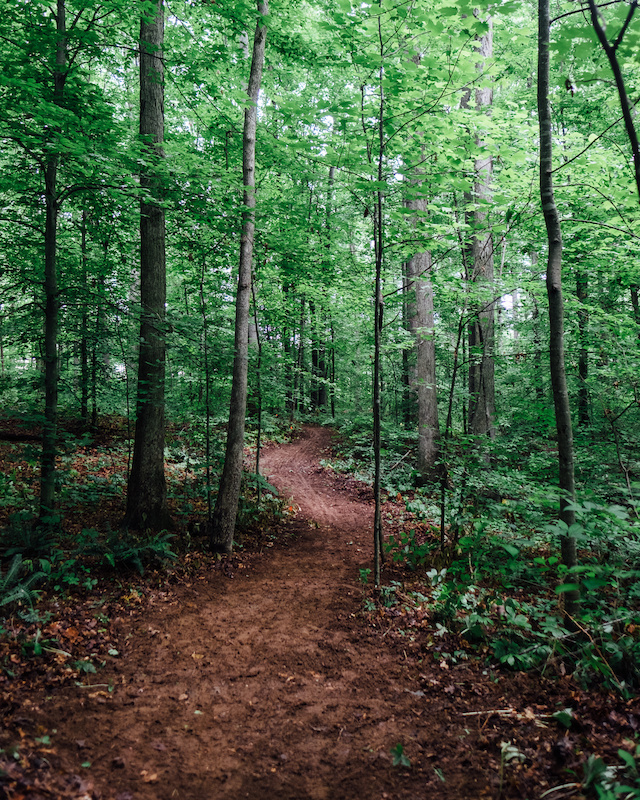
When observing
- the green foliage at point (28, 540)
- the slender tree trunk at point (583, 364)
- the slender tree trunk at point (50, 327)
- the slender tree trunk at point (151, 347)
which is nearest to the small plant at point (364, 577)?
the slender tree trunk at point (151, 347)

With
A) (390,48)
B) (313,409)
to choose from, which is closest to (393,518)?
(390,48)

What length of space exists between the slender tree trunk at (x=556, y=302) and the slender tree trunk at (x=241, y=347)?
4137 millimetres

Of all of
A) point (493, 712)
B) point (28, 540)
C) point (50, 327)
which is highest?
point (50, 327)

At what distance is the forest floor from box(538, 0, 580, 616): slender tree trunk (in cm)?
114

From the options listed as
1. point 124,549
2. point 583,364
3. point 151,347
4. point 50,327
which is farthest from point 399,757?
point 583,364

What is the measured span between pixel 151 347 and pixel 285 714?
5.30 m

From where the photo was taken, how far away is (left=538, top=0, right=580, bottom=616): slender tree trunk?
145 inches

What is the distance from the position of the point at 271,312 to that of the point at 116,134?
6.24 m

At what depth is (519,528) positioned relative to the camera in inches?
228

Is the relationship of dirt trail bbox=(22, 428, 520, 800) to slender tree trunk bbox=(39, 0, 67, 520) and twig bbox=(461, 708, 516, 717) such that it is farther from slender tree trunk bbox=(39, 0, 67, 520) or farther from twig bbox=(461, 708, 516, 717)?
slender tree trunk bbox=(39, 0, 67, 520)

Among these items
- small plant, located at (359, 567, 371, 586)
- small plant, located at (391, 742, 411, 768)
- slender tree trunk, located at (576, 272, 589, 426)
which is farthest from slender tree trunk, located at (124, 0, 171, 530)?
slender tree trunk, located at (576, 272, 589, 426)

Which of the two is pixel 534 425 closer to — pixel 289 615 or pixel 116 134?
pixel 289 615

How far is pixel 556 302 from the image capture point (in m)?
3.79

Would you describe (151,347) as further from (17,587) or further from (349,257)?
(349,257)
